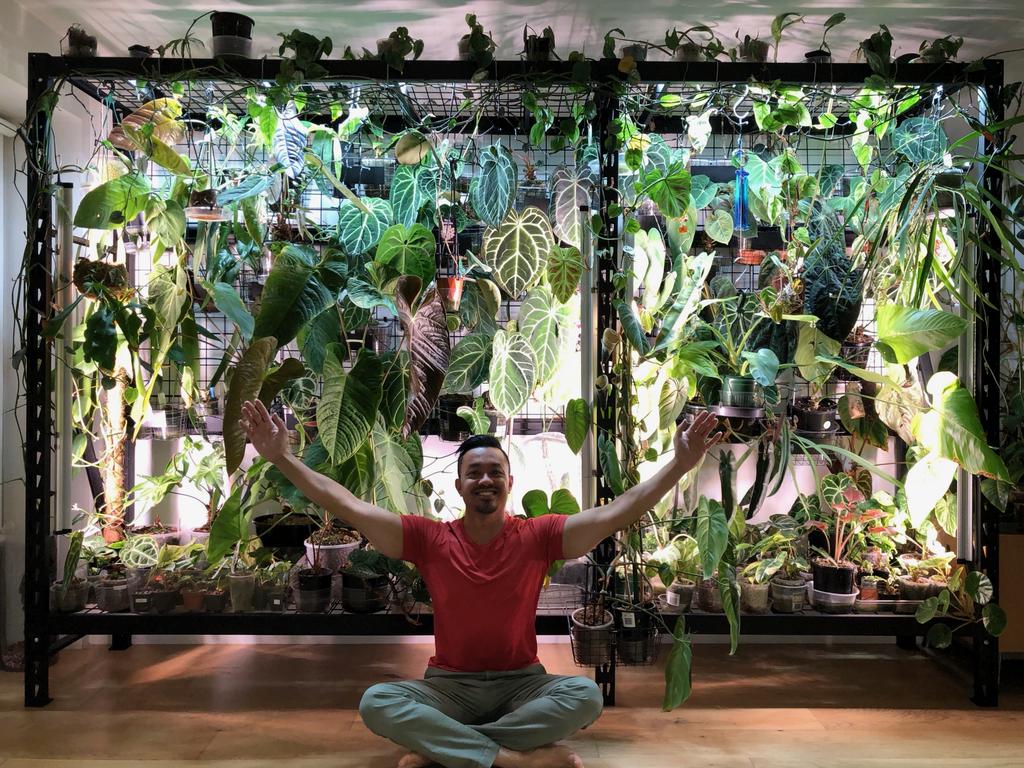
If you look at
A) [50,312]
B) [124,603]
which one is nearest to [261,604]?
[124,603]

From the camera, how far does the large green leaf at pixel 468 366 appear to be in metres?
2.72

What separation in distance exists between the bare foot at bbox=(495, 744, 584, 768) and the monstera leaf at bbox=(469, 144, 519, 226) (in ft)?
5.15

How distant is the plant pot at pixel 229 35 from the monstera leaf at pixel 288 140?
0.22 m

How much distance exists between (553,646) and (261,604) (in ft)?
3.91

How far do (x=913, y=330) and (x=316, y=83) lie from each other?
6.76 feet

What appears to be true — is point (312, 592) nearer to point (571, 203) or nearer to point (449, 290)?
point (449, 290)

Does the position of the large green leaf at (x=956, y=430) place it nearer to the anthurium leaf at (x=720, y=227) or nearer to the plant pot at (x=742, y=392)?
the plant pot at (x=742, y=392)

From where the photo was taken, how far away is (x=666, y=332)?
268 cm

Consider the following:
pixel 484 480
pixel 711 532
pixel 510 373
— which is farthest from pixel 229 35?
pixel 711 532

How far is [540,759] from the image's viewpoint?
218cm

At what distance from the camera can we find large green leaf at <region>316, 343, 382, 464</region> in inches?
99.3

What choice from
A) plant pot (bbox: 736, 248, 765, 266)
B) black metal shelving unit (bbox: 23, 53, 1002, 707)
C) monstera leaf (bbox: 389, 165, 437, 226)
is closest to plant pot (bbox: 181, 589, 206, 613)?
black metal shelving unit (bbox: 23, 53, 1002, 707)

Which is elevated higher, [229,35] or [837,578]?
[229,35]

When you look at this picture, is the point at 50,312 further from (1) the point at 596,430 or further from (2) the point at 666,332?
(2) the point at 666,332
